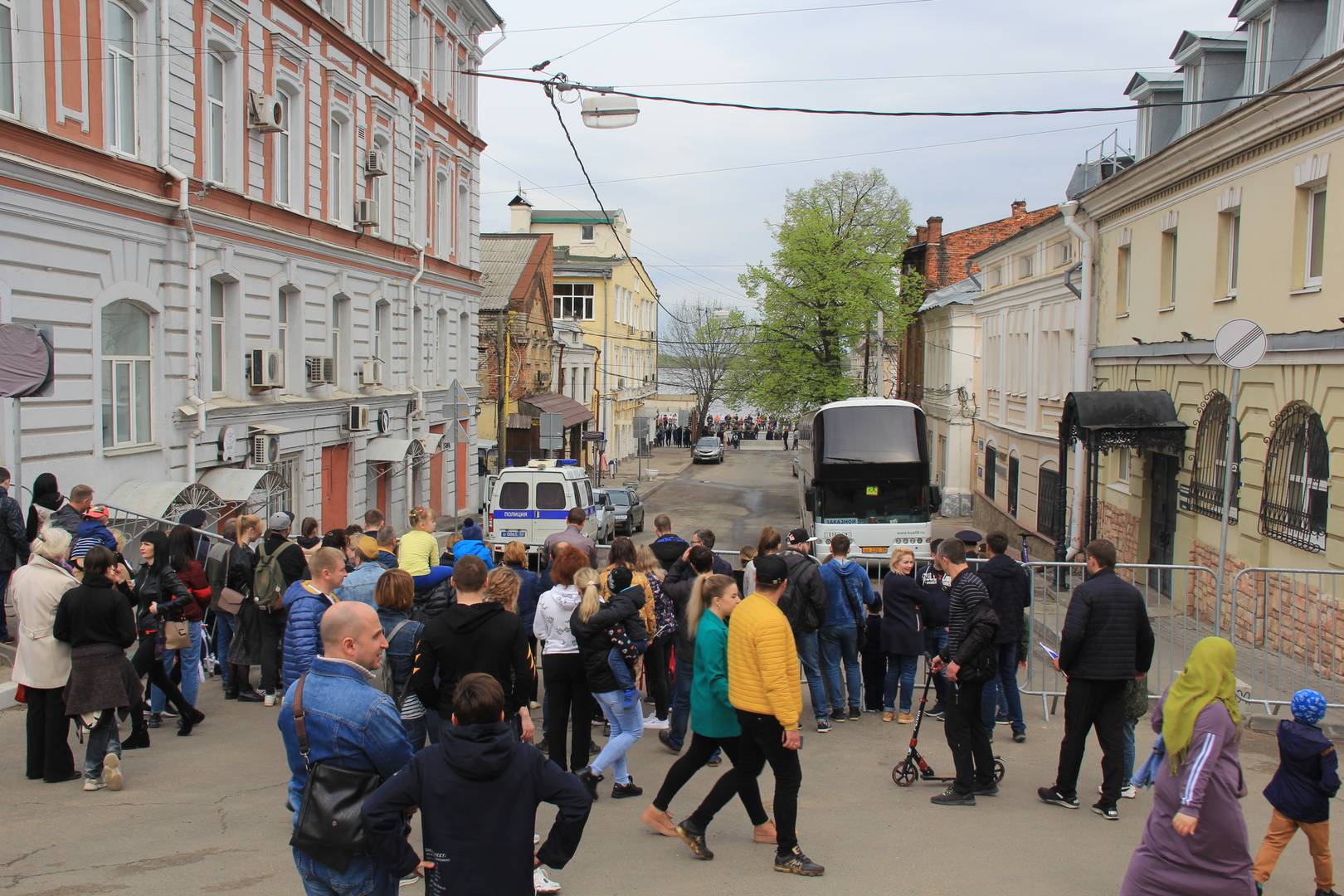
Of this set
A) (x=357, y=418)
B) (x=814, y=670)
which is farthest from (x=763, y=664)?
(x=357, y=418)

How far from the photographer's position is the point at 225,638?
10.5 m

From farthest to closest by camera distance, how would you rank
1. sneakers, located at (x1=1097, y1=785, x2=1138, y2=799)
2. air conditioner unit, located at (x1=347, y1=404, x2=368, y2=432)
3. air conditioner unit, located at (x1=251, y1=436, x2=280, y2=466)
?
air conditioner unit, located at (x1=347, y1=404, x2=368, y2=432) → air conditioner unit, located at (x1=251, y1=436, x2=280, y2=466) → sneakers, located at (x1=1097, y1=785, x2=1138, y2=799)

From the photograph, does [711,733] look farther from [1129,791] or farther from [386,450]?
[386,450]

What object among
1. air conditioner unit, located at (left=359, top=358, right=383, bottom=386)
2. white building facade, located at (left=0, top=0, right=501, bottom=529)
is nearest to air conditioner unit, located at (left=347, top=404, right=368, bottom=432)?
white building facade, located at (left=0, top=0, right=501, bottom=529)

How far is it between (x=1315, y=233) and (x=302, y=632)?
12.8 metres

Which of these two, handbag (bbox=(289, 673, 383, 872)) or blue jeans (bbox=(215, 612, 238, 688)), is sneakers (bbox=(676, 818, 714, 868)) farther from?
blue jeans (bbox=(215, 612, 238, 688))

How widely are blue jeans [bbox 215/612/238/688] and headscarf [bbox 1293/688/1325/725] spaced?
27.7 feet

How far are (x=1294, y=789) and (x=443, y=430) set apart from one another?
2654 cm

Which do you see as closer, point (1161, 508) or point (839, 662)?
point (839, 662)

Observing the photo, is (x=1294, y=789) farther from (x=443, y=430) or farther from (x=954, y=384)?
(x=954, y=384)

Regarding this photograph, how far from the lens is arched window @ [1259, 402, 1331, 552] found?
1262 cm

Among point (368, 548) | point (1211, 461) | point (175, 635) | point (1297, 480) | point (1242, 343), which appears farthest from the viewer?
point (1211, 461)

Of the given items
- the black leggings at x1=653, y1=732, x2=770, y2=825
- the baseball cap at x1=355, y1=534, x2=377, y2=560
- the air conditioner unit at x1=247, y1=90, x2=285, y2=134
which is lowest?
the black leggings at x1=653, y1=732, x2=770, y2=825

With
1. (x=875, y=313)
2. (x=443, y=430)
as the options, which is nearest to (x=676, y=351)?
(x=875, y=313)
